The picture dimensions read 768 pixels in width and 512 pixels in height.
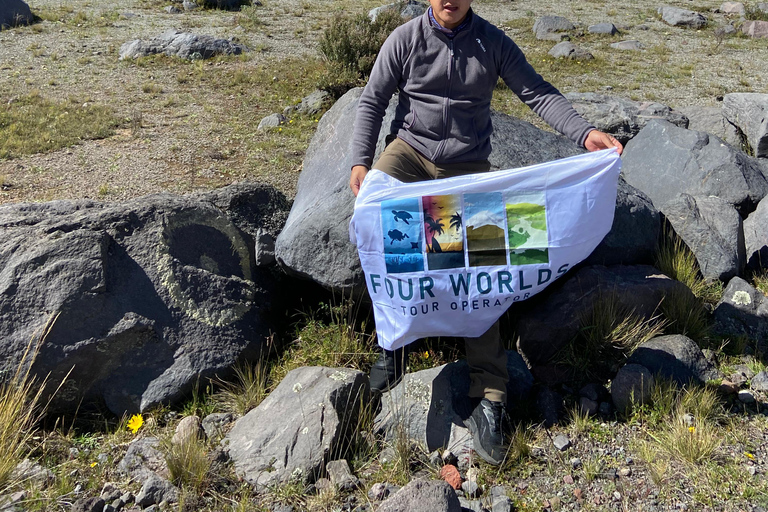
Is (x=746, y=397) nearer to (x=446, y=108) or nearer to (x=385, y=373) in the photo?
(x=385, y=373)

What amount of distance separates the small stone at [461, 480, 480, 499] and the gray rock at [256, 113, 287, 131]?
612cm

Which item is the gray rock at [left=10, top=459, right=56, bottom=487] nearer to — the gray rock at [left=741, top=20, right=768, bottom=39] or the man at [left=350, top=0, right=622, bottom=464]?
the man at [left=350, top=0, right=622, bottom=464]

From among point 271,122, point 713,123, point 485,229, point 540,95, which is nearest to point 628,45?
point 713,123

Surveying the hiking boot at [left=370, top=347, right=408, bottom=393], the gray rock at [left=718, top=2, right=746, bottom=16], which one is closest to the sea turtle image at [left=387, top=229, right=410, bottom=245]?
the hiking boot at [left=370, top=347, right=408, bottom=393]

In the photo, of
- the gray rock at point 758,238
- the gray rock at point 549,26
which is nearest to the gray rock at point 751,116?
the gray rock at point 758,238

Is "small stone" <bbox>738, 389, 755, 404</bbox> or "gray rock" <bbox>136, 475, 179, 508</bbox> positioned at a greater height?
"gray rock" <bbox>136, 475, 179, 508</bbox>

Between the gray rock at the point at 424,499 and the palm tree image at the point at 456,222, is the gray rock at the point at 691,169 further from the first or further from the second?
the gray rock at the point at 424,499

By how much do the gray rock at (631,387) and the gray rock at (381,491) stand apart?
1.42 m

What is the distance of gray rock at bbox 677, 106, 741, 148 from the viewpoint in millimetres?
6914

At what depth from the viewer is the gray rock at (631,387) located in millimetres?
3531

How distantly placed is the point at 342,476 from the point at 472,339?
3.37 feet

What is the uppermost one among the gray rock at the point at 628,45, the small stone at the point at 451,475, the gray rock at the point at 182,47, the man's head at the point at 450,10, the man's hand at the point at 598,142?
the man's head at the point at 450,10

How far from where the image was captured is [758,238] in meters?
5.06

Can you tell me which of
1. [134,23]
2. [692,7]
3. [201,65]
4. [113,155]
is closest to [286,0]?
[134,23]
